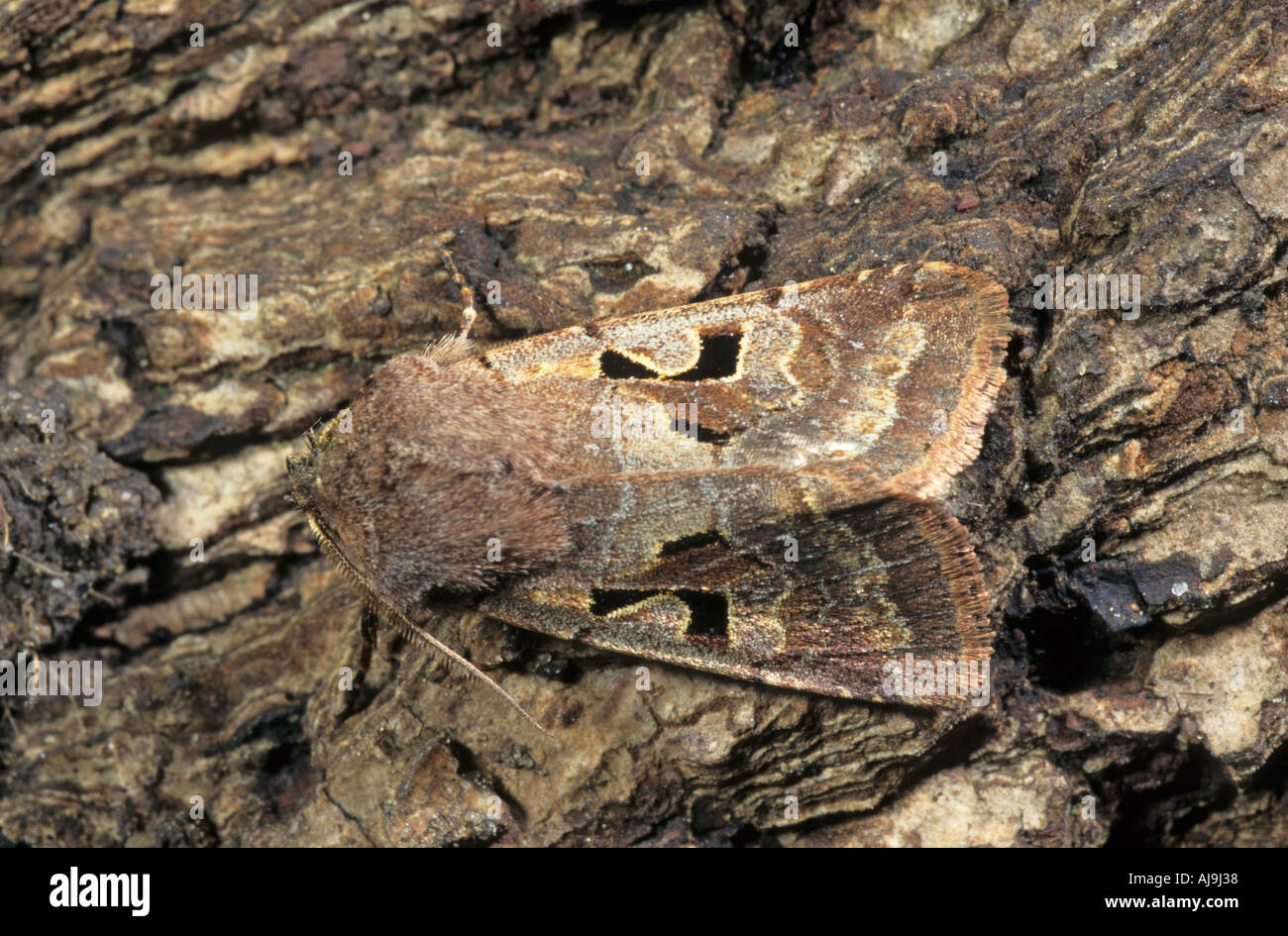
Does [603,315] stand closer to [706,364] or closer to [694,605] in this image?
[706,364]

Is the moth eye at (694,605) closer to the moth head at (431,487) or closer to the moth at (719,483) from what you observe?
the moth at (719,483)

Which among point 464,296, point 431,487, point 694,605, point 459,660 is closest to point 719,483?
point 694,605

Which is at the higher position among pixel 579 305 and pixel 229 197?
pixel 229 197

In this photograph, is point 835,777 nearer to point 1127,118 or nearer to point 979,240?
point 979,240

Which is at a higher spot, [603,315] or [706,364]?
[603,315]

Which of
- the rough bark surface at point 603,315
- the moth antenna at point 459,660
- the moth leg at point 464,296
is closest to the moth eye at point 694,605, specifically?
the rough bark surface at point 603,315

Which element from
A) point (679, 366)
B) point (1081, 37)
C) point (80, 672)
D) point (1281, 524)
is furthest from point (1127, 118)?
point (80, 672)
